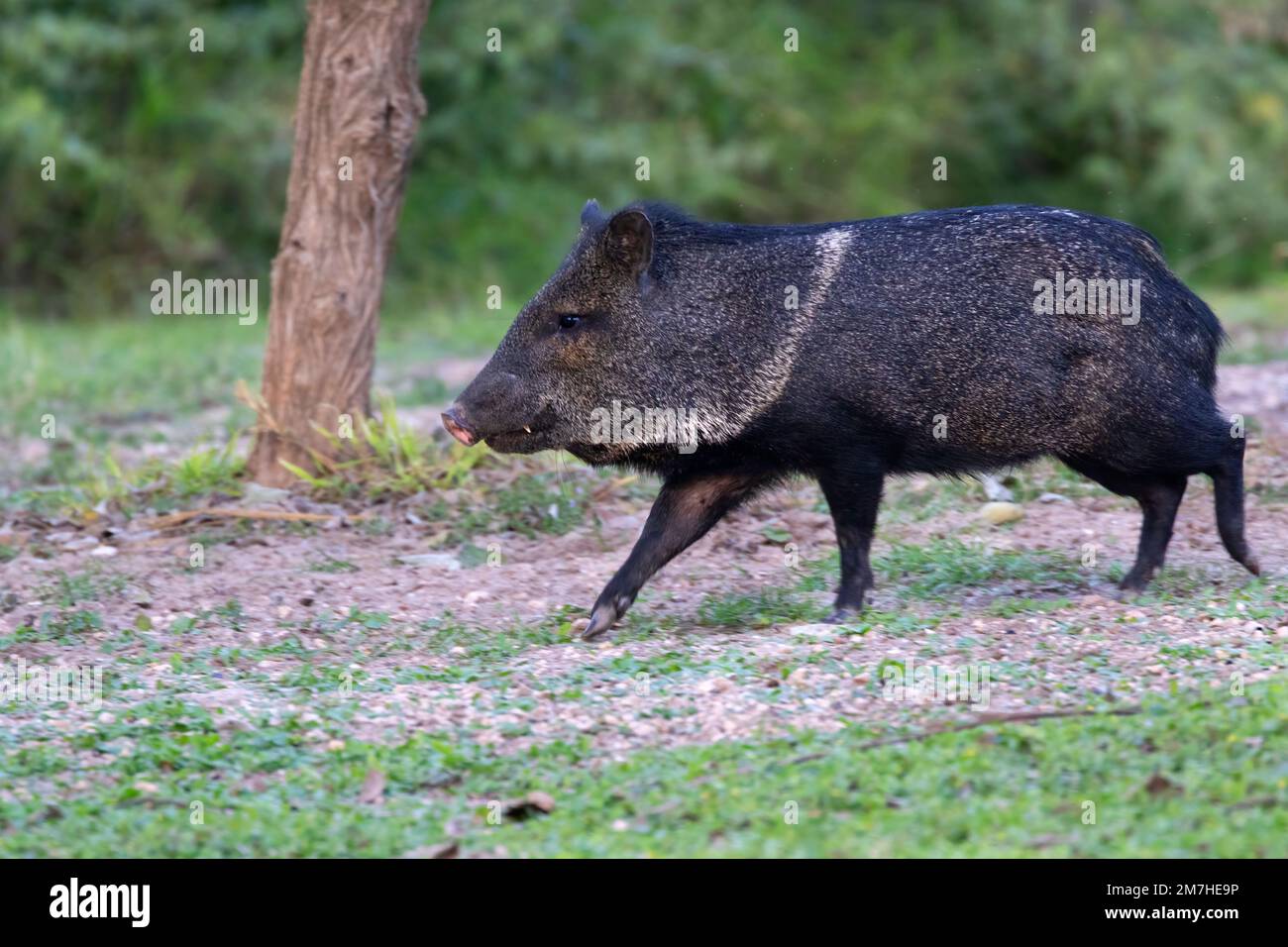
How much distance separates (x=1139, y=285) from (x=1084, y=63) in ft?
31.0

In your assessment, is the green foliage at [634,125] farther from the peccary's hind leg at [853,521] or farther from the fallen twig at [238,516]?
the peccary's hind leg at [853,521]

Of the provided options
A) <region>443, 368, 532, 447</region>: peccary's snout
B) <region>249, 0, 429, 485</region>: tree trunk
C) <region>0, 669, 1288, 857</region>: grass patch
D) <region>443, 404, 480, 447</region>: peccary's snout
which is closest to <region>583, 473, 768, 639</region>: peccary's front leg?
<region>443, 368, 532, 447</region>: peccary's snout

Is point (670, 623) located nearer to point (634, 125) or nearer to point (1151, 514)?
point (1151, 514)

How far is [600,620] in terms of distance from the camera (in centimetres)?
503

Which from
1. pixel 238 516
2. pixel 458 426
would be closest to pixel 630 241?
pixel 458 426

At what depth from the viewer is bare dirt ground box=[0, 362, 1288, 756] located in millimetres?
4156

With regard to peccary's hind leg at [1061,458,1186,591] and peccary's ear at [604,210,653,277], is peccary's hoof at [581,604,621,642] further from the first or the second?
peccary's hind leg at [1061,458,1186,591]

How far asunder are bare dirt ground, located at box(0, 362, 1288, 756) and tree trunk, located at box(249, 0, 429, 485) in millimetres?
601

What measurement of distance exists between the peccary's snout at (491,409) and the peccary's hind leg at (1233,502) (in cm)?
210

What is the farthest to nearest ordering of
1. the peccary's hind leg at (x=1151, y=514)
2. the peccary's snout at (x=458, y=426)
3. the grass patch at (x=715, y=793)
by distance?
the peccary's hind leg at (x=1151, y=514)
the peccary's snout at (x=458, y=426)
the grass patch at (x=715, y=793)

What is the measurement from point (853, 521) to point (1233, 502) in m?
1.18

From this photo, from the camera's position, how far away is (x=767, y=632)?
4.86 metres

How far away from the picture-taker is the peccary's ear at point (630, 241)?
4969 millimetres

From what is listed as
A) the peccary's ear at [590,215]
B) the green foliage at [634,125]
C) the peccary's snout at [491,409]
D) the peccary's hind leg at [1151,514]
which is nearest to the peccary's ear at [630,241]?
the peccary's ear at [590,215]
